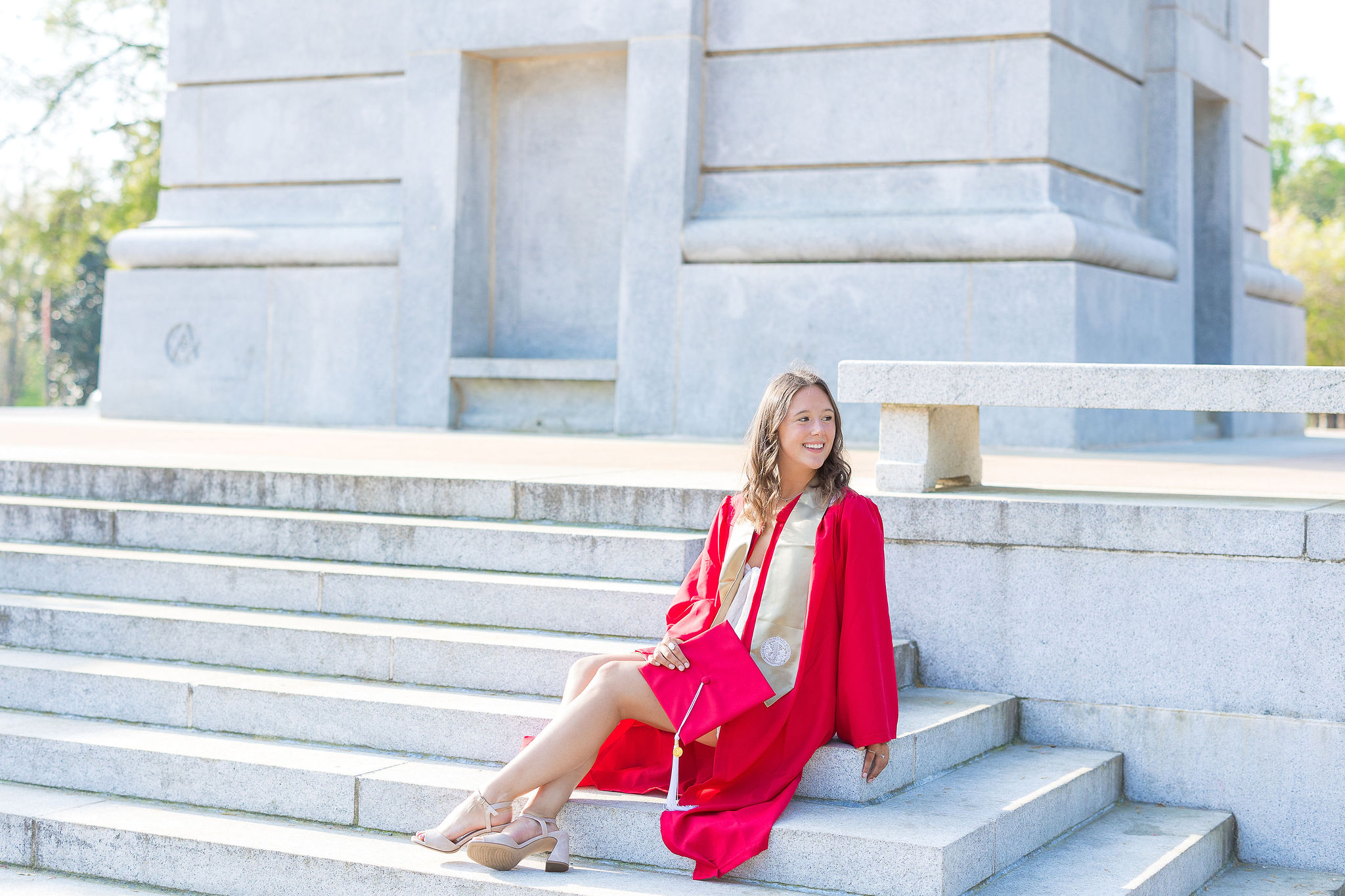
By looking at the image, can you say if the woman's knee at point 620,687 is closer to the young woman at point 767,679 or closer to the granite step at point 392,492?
the young woman at point 767,679

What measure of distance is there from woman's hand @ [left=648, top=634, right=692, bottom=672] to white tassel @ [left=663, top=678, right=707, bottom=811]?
86 millimetres

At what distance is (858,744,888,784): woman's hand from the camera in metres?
4.66

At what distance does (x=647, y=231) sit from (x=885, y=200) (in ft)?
6.38

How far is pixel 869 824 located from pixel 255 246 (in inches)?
406

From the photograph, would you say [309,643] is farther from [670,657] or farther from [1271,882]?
[1271,882]

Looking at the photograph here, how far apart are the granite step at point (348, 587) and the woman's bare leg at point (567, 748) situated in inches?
43.9

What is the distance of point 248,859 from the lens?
480cm

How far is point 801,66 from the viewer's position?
1152 centimetres

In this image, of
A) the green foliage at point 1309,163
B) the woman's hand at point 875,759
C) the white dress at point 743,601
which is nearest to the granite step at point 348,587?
the white dress at point 743,601

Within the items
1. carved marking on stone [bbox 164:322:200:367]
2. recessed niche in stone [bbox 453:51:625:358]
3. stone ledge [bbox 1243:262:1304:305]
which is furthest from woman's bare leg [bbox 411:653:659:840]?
stone ledge [bbox 1243:262:1304:305]

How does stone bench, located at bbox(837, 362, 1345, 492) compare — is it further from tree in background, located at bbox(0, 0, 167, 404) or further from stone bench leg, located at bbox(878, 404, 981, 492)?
tree in background, located at bbox(0, 0, 167, 404)

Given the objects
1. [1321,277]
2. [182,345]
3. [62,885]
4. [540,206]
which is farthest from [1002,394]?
[1321,277]

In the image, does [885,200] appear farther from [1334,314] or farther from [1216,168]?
[1334,314]

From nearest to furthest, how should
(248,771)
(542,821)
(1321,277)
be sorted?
(542,821)
(248,771)
(1321,277)
